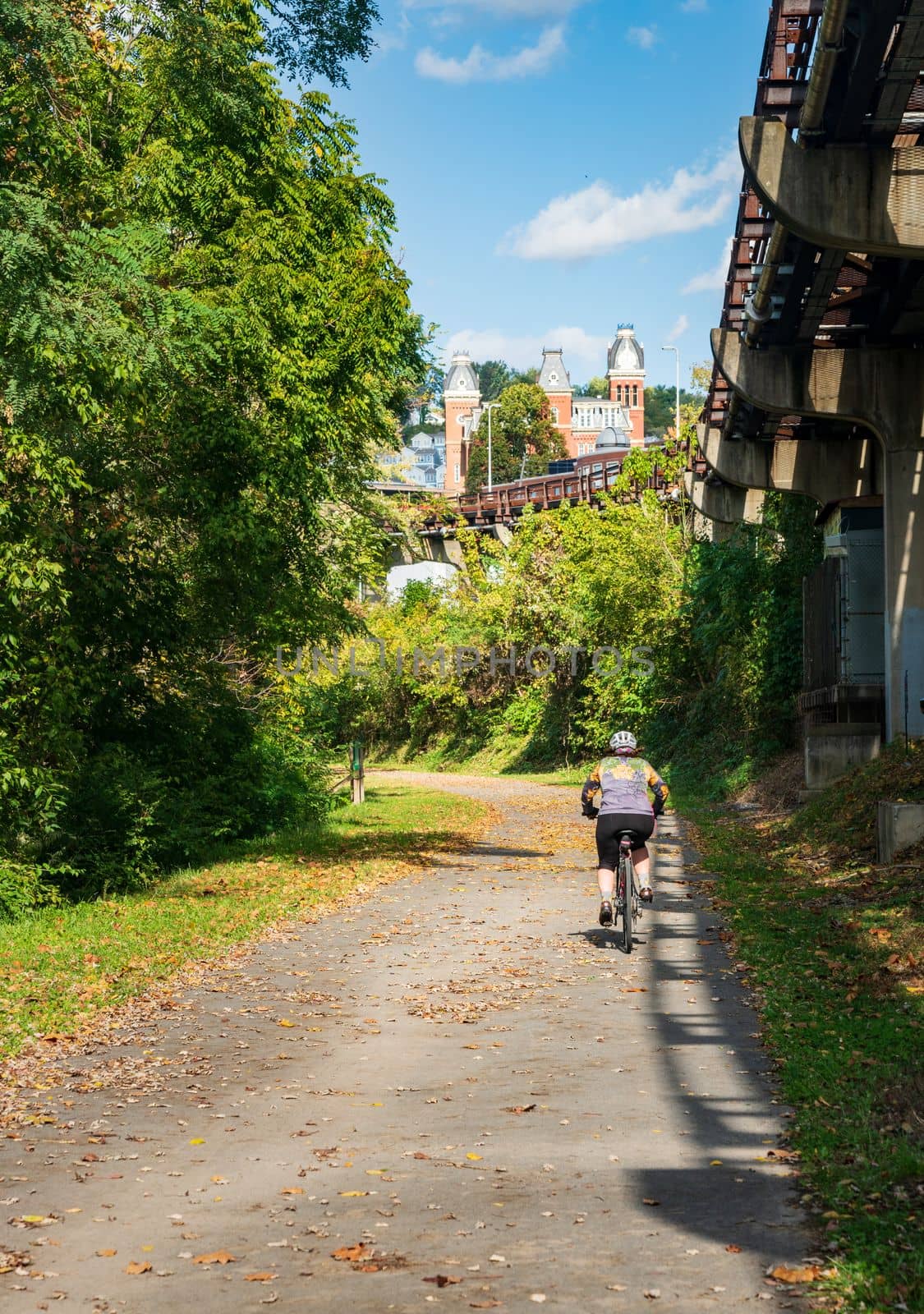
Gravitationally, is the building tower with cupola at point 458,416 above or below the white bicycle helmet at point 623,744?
above

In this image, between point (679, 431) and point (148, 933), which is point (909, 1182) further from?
point (679, 431)

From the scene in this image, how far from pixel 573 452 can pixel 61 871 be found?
178 meters

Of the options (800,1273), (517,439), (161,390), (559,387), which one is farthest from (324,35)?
(559,387)

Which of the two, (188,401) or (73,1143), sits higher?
(188,401)

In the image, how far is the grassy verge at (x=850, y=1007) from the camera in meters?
5.48

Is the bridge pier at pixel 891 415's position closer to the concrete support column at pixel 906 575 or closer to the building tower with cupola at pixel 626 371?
the concrete support column at pixel 906 575

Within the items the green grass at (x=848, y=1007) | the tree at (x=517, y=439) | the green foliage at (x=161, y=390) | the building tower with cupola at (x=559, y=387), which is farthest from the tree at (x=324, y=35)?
the building tower with cupola at (x=559, y=387)

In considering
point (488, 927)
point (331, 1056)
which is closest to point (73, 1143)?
point (331, 1056)

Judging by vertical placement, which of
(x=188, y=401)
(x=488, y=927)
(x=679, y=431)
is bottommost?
(x=488, y=927)

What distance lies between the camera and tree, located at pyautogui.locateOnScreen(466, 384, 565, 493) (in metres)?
127

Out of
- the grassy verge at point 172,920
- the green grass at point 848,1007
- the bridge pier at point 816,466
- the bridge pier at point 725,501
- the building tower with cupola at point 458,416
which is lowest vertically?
the grassy verge at point 172,920

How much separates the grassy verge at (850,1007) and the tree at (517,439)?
107 m

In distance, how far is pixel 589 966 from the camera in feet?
39.8

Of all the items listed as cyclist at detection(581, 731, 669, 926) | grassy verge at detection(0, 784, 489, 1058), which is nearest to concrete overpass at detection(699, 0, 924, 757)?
cyclist at detection(581, 731, 669, 926)
